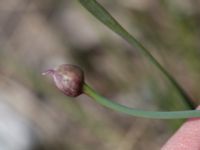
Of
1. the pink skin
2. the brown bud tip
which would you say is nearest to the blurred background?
the pink skin

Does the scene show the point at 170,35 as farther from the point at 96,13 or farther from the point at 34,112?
the point at 96,13

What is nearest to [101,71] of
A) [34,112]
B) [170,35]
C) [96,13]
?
[34,112]

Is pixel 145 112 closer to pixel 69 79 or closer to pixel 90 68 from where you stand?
pixel 69 79

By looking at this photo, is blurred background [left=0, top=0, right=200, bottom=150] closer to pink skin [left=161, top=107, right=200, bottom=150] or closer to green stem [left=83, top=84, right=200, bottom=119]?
pink skin [left=161, top=107, right=200, bottom=150]

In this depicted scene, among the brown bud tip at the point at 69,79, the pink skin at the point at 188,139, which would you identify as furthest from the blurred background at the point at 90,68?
the brown bud tip at the point at 69,79

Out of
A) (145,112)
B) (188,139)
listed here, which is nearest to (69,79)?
(145,112)

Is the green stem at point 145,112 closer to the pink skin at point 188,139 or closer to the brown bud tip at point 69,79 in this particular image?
the brown bud tip at point 69,79
